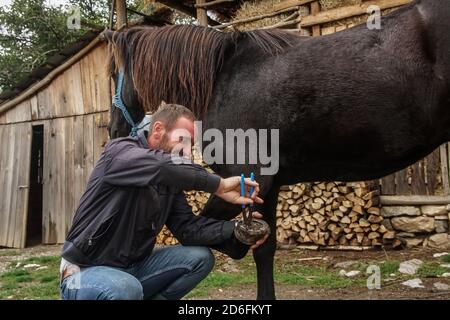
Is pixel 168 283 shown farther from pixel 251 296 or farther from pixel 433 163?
pixel 433 163

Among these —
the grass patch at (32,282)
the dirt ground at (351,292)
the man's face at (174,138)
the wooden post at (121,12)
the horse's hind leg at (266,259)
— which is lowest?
the grass patch at (32,282)

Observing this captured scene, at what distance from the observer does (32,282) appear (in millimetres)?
5328

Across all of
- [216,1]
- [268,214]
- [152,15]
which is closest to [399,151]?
[268,214]

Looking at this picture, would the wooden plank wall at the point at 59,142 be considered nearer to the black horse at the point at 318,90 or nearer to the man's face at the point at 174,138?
the black horse at the point at 318,90

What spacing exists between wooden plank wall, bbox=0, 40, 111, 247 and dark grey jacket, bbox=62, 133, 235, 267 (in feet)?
21.3

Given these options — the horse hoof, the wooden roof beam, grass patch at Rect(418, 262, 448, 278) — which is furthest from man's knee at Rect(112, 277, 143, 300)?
the wooden roof beam

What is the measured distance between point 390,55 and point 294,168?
89cm

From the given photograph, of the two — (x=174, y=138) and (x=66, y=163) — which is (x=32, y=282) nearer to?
(x=66, y=163)

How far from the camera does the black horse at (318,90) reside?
2.65 meters

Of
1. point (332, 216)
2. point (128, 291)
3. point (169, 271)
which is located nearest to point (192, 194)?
point (332, 216)

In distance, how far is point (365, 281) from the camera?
4.45 m

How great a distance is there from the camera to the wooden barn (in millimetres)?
5793

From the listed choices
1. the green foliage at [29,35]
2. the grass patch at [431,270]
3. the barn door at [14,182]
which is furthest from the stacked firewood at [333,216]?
the green foliage at [29,35]

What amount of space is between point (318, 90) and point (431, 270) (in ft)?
9.49
